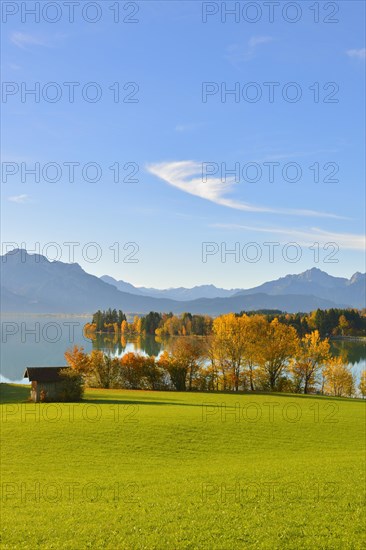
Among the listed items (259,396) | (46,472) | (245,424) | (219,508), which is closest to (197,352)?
(259,396)

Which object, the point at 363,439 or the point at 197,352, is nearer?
the point at 363,439

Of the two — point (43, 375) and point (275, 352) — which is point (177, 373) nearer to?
point (275, 352)

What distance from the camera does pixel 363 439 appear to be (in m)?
36.2

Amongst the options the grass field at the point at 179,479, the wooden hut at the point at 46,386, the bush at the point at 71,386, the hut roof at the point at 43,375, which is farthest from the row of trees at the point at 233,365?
the grass field at the point at 179,479

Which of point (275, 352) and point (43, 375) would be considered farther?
point (275, 352)

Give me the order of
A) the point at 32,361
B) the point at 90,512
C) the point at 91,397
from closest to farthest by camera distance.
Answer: the point at 90,512
the point at 91,397
the point at 32,361

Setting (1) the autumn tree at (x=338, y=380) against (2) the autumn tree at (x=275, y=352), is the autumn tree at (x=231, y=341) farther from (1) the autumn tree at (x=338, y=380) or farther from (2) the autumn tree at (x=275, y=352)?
(1) the autumn tree at (x=338, y=380)

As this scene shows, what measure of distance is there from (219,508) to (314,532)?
389cm

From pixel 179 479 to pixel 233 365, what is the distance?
57709 mm

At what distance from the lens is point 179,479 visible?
2253cm

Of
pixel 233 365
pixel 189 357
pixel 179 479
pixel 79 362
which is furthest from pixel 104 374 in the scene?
pixel 179 479

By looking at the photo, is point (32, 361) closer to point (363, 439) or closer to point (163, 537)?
point (363, 439)

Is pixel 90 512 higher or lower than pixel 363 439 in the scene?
higher

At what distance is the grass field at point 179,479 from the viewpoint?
51.3ft
